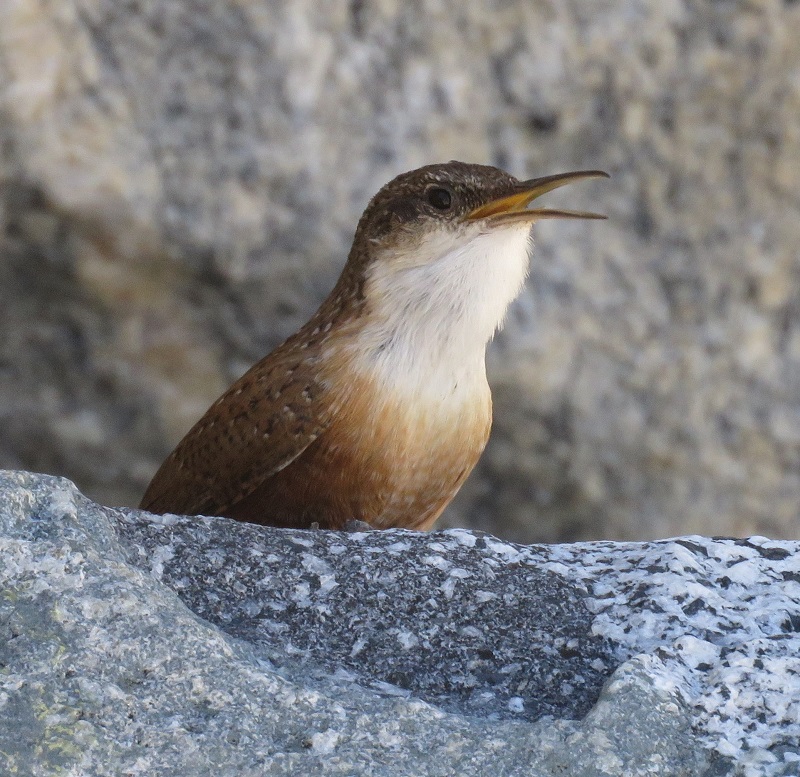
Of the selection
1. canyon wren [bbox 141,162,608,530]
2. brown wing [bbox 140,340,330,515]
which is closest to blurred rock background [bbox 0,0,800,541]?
canyon wren [bbox 141,162,608,530]

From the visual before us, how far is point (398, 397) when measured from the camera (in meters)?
3.94

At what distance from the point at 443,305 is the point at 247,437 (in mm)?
712

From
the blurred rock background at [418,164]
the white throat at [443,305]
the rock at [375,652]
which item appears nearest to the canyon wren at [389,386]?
the white throat at [443,305]

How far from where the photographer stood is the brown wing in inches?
154

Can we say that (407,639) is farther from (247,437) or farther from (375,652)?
(247,437)

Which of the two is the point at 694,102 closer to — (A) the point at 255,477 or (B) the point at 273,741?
(A) the point at 255,477

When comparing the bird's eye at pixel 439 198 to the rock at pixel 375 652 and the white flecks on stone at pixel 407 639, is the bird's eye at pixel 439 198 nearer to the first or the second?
the rock at pixel 375 652

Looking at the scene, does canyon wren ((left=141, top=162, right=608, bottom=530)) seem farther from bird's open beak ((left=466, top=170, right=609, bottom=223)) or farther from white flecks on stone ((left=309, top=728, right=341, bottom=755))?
white flecks on stone ((left=309, top=728, right=341, bottom=755))

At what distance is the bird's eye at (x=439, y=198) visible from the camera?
13.4ft

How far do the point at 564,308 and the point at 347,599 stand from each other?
7.96ft

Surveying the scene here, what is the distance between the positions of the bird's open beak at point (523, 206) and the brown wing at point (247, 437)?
704 mm

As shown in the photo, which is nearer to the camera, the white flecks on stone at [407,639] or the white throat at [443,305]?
the white flecks on stone at [407,639]

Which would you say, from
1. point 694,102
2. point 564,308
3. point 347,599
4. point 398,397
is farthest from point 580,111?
point 347,599

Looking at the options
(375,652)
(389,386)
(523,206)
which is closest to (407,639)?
(375,652)
